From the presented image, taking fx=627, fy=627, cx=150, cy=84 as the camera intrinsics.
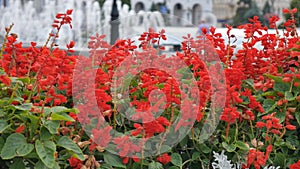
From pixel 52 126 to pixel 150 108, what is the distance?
15.4 inches

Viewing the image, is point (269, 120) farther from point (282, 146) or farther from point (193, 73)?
point (193, 73)

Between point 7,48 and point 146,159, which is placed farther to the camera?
point 7,48

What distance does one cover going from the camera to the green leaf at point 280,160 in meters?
2.73

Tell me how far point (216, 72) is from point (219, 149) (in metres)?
0.34

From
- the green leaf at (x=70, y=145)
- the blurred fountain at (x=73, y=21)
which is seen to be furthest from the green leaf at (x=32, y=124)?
the blurred fountain at (x=73, y=21)

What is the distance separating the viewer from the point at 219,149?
2670mm

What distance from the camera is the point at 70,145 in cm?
234

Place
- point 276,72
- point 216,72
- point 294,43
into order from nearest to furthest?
point 216,72
point 276,72
point 294,43

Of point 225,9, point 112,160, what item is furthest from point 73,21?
point 225,9

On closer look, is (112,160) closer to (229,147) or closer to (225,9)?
(229,147)

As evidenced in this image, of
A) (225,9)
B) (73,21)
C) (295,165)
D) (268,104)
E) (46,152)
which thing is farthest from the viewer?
(225,9)

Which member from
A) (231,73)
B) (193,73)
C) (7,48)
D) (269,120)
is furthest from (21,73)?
(269,120)

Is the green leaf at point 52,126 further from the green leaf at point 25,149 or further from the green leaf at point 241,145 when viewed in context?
the green leaf at point 241,145

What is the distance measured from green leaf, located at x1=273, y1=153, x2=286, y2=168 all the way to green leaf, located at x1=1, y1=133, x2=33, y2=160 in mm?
1091
